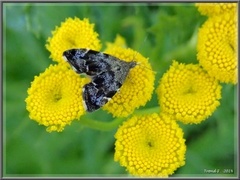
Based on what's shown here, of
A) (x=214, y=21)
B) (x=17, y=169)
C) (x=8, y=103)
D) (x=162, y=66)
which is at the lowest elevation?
(x=17, y=169)

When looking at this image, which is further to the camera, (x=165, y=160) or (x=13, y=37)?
(x=13, y=37)

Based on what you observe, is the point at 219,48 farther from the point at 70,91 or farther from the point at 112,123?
the point at 70,91

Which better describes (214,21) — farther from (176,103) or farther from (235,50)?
(176,103)

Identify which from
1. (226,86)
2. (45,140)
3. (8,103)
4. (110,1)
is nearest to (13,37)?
(8,103)

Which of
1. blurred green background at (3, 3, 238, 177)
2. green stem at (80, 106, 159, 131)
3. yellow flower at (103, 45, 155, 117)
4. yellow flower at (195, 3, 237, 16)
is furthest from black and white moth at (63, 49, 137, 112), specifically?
blurred green background at (3, 3, 238, 177)

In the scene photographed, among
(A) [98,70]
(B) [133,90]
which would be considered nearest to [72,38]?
(A) [98,70]

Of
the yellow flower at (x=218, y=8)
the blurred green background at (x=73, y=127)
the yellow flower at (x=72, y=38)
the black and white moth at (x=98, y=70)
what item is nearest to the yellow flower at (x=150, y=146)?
the black and white moth at (x=98, y=70)

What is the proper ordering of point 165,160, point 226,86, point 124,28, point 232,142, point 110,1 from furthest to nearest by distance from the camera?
point 124,28 → point 232,142 → point 226,86 → point 110,1 → point 165,160
